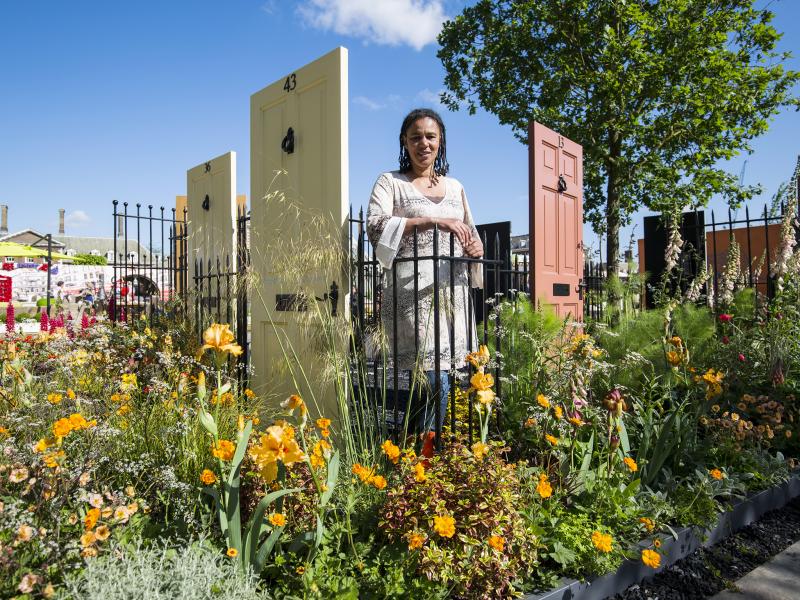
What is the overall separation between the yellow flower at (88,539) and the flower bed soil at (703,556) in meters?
1.36

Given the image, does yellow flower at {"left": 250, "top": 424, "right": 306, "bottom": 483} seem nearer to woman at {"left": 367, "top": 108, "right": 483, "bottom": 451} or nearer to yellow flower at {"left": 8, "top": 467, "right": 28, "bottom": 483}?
yellow flower at {"left": 8, "top": 467, "right": 28, "bottom": 483}

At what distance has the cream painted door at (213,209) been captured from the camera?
16.5ft

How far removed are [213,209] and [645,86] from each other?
27.8 feet

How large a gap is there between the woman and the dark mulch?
1134mm

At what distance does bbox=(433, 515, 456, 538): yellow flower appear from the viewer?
1620mm

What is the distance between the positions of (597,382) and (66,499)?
3.02 meters

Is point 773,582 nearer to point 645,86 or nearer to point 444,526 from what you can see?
point 444,526

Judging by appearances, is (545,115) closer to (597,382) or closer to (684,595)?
→ (597,382)

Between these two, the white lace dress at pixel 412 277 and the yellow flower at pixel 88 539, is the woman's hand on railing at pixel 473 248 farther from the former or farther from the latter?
the yellow flower at pixel 88 539

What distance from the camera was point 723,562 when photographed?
2.36 m

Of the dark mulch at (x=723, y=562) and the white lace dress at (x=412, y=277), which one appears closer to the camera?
the dark mulch at (x=723, y=562)

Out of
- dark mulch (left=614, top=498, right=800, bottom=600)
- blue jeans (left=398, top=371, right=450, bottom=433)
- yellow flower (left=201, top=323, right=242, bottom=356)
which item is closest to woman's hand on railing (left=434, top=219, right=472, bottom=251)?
blue jeans (left=398, top=371, right=450, bottom=433)

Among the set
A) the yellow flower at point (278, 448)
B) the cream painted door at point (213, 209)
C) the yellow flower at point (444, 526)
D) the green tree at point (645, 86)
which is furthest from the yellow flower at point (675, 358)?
the green tree at point (645, 86)

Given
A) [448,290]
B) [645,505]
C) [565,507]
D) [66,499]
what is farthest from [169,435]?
[645,505]
